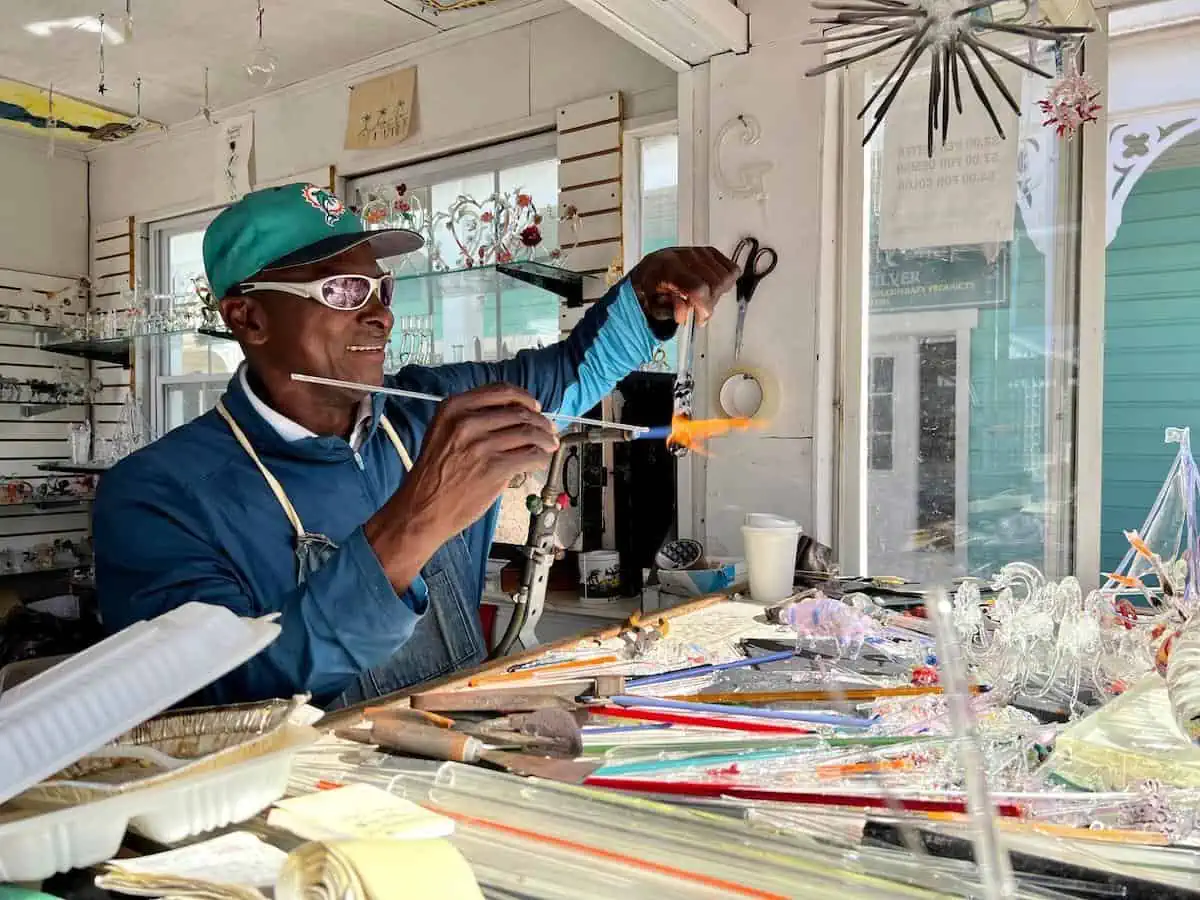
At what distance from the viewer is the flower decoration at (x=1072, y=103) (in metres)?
Result: 2.64

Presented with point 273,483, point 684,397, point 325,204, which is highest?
point 325,204

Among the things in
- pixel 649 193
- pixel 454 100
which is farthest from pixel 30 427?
pixel 649 193

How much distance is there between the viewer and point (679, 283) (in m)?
2.07

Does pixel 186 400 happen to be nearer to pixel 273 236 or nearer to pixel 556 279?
pixel 556 279

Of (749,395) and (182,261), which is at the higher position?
(182,261)

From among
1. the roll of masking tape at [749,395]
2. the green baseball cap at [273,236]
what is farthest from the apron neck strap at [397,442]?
the roll of masking tape at [749,395]

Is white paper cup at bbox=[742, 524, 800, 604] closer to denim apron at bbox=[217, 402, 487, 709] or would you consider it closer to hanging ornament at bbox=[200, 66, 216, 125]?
denim apron at bbox=[217, 402, 487, 709]

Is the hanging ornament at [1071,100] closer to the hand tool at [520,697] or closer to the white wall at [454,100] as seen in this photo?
the white wall at [454,100]

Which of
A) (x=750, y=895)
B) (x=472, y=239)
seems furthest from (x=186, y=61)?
(x=750, y=895)

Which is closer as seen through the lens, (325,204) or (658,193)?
(325,204)

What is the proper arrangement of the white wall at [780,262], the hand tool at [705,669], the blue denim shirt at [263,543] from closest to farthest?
the blue denim shirt at [263,543]
the hand tool at [705,669]
the white wall at [780,262]

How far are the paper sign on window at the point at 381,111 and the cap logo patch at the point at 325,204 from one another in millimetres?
2980

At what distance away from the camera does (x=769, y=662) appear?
1.66 metres

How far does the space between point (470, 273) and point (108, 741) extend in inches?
133
